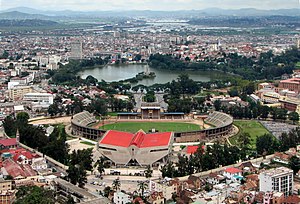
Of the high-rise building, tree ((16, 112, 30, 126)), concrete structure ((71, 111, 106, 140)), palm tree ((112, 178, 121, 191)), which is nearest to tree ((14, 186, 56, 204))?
palm tree ((112, 178, 121, 191))

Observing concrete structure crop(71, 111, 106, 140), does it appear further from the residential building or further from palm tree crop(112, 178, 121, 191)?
the residential building

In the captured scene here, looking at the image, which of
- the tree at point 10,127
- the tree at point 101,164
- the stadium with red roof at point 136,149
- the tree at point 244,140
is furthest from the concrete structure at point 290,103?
the tree at point 10,127

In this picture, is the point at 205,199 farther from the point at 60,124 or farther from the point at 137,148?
the point at 60,124

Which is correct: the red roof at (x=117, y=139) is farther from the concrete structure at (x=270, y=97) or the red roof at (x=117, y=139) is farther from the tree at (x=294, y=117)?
the concrete structure at (x=270, y=97)

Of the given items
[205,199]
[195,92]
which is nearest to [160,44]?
[195,92]

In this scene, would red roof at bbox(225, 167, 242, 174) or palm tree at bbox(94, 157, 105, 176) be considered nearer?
red roof at bbox(225, 167, 242, 174)

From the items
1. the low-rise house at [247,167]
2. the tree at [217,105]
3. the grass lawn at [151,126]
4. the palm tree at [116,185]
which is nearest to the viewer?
the palm tree at [116,185]
